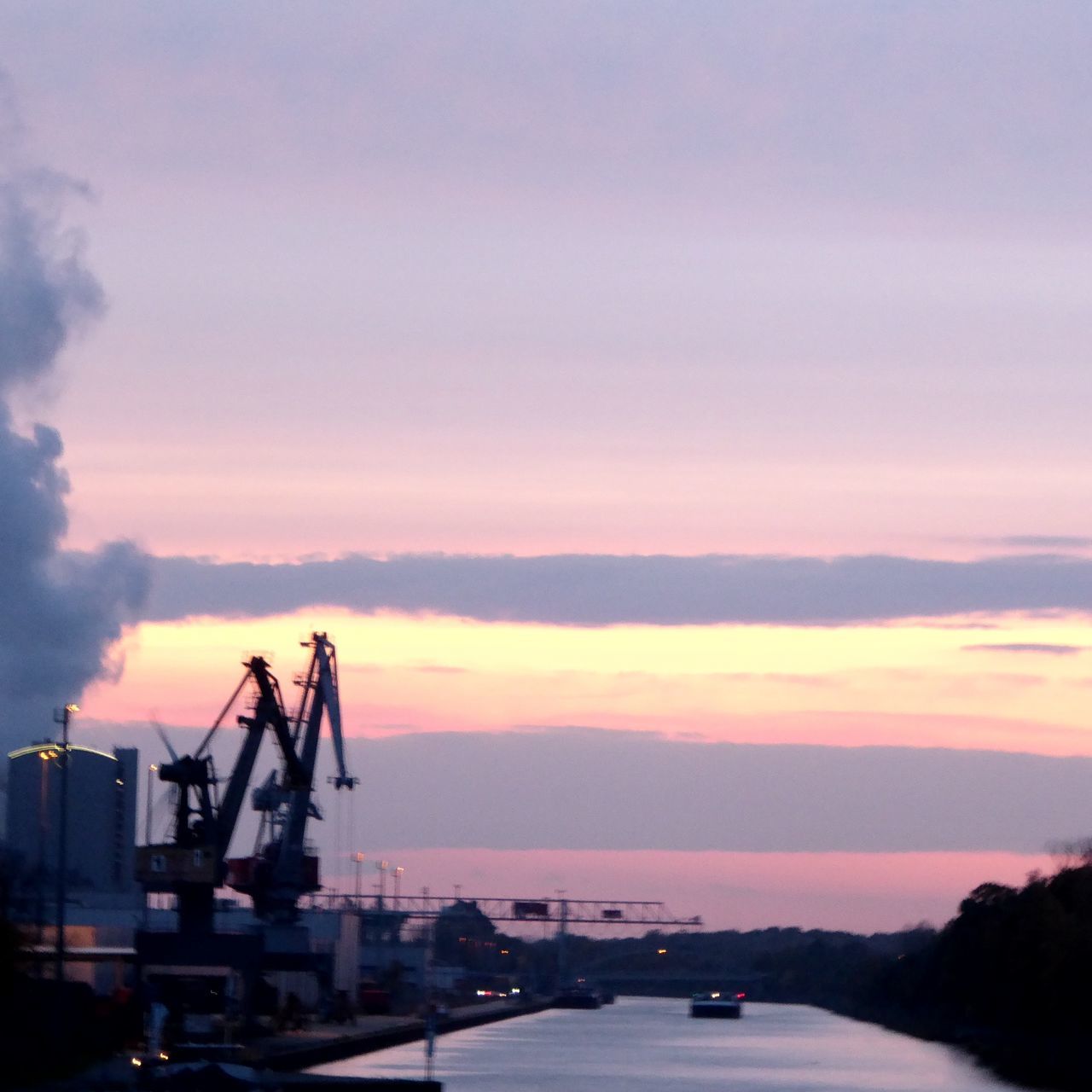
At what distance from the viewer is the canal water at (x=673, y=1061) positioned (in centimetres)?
6241

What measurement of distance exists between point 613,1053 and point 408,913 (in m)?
97.9

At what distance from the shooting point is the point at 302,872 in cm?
9081

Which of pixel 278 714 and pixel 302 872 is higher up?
pixel 278 714

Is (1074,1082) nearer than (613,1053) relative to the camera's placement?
Yes

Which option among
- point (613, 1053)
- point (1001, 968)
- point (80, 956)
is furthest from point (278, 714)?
point (1001, 968)

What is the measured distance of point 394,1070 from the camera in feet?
205

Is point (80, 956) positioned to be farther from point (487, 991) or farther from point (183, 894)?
point (487, 991)

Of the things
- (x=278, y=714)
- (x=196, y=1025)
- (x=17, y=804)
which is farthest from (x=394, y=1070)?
(x=17, y=804)

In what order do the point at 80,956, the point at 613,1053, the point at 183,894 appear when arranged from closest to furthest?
the point at 80,956, the point at 183,894, the point at 613,1053

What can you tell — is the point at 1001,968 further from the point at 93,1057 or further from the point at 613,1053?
the point at 93,1057

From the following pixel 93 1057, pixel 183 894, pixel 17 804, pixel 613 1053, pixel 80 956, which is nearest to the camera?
pixel 93 1057

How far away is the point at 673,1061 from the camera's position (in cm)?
7881

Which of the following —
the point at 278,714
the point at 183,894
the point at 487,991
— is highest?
the point at 278,714

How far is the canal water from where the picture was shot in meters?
62.4
